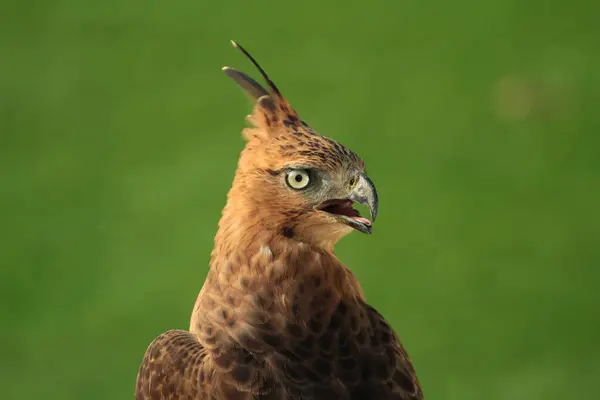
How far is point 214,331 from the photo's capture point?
1902mm

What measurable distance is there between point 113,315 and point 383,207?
4.37 feet

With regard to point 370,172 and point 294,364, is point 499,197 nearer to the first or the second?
point 370,172

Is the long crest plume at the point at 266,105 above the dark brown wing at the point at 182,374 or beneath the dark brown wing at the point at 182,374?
above

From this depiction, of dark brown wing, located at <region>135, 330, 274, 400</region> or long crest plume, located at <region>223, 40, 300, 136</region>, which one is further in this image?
long crest plume, located at <region>223, 40, 300, 136</region>

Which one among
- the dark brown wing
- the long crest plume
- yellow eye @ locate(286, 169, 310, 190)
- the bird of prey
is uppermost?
the long crest plume

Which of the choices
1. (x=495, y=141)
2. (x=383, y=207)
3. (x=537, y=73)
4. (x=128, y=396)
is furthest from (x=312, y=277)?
(x=537, y=73)

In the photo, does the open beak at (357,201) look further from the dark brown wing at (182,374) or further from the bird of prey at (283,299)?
the dark brown wing at (182,374)

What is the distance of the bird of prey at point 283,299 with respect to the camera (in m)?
1.84

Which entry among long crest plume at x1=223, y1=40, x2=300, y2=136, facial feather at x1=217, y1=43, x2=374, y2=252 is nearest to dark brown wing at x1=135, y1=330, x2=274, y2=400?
facial feather at x1=217, y1=43, x2=374, y2=252

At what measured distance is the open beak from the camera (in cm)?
179

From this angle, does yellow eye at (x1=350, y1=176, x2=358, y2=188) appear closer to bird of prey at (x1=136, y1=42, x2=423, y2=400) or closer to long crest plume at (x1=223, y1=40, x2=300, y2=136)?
bird of prey at (x1=136, y1=42, x2=423, y2=400)

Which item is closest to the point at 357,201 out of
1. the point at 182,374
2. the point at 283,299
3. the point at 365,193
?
the point at 365,193

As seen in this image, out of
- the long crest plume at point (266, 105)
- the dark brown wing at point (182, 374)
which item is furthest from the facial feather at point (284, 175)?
the dark brown wing at point (182, 374)

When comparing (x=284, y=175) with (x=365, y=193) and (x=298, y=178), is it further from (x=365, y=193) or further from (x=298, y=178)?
(x=365, y=193)
